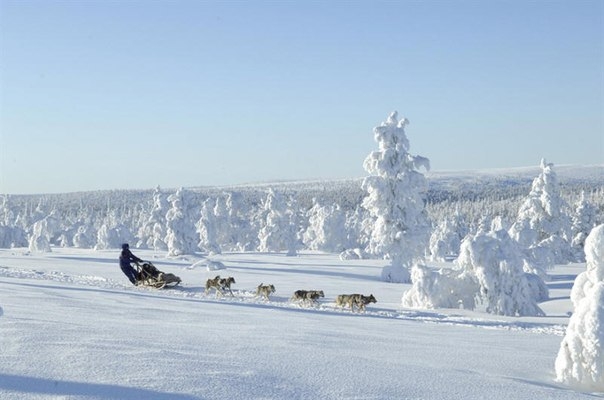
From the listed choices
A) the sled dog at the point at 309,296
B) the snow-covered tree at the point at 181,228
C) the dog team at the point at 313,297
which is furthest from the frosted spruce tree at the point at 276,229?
the sled dog at the point at 309,296

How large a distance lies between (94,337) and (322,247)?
78.1 m

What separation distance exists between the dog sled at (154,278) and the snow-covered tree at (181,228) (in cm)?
3651

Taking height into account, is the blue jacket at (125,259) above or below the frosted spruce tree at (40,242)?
above

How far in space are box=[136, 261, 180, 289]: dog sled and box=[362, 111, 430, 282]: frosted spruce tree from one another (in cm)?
1455

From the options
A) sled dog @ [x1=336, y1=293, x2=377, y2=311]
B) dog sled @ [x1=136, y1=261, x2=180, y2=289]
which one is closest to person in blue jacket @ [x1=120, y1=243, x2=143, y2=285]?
dog sled @ [x1=136, y1=261, x2=180, y2=289]

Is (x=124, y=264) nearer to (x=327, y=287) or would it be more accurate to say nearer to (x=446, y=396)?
(x=327, y=287)

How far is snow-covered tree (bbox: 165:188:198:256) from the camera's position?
2325 inches

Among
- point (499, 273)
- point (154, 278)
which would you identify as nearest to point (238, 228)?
point (154, 278)

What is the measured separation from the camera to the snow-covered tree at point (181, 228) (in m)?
59.1

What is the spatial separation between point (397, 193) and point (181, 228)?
3157 cm

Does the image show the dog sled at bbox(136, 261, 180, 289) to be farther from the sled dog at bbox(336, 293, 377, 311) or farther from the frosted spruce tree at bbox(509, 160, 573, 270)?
the frosted spruce tree at bbox(509, 160, 573, 270)

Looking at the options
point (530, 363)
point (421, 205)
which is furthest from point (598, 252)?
point (421, 205)

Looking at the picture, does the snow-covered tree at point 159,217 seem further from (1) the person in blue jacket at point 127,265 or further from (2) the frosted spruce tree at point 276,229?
(1) the person in blue jacket at point 127,265

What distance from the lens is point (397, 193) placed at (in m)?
33.6
